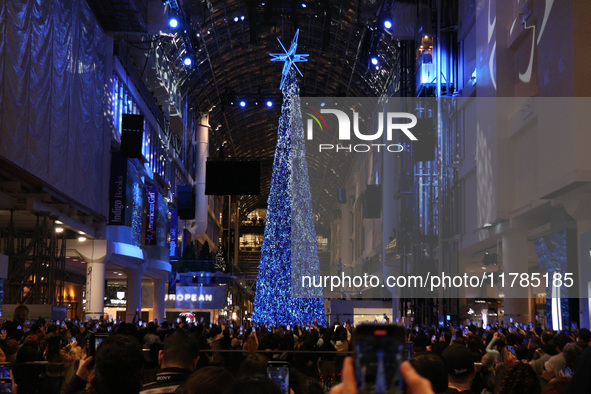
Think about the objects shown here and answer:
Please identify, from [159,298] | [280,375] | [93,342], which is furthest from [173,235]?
[280,375]

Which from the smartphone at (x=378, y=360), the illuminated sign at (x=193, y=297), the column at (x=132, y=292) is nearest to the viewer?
the smartphone at (x=378, y=360)

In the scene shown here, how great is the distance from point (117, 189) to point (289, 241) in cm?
587

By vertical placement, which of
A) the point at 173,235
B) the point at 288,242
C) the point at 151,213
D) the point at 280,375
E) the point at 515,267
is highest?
the point at 151,213

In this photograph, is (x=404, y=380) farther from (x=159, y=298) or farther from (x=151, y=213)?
(x=159, y=298)

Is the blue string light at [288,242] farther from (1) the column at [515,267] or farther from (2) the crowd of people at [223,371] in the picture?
(2) the crowd of people at [223,371]

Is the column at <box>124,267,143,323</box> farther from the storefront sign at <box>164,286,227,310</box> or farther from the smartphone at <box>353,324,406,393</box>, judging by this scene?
the smartphone at <box>353,324,406,393</box>

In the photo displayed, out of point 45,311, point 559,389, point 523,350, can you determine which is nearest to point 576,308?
point 523,350

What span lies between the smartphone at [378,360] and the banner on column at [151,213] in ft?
95.5

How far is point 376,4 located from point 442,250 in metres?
10.5

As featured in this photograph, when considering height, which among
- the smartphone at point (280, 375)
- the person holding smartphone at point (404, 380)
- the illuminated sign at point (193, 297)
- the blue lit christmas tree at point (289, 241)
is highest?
the blue lit christmas tree at point (289, 241)

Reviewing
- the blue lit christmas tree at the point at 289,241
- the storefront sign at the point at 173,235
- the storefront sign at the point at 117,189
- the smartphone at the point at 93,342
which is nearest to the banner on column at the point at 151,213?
the storefront sign at the point at 117,189

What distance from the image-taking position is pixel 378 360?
1.17 metres

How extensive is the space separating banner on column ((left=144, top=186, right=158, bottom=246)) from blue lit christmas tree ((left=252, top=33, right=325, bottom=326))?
6.57m

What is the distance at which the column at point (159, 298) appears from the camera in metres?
37.0
